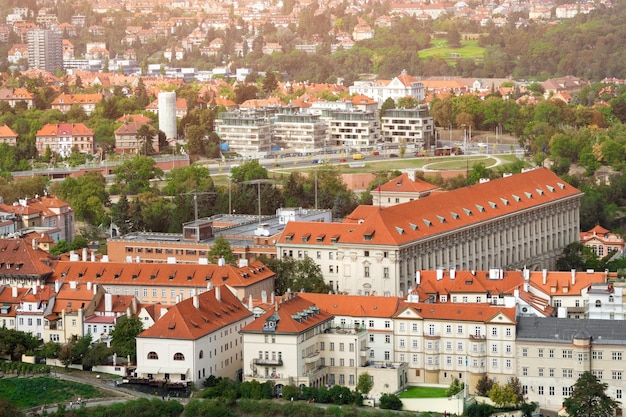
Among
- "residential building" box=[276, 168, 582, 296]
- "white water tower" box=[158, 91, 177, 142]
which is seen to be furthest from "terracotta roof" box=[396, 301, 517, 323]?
"white water tower" box=[158, 91, 177, 142]

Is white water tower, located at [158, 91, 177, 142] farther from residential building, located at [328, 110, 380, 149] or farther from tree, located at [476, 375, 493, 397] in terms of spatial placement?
tree, located at [476, 375, 493, 397]

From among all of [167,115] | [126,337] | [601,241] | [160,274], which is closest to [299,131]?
[167,115]

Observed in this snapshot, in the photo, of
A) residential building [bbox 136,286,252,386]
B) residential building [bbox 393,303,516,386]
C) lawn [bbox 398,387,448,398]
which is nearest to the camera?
lawn [bbox 398,387,448,398]

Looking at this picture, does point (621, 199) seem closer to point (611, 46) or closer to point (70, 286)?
point (70, 286)

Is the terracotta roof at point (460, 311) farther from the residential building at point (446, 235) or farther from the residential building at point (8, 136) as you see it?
the residential building at point (8, 136)

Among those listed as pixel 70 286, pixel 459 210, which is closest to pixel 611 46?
pixel 459 210

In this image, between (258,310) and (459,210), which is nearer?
(258,310)
